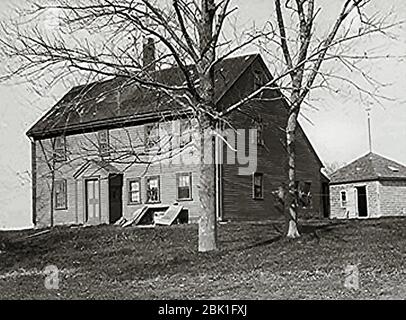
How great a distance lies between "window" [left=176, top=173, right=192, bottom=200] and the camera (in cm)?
2452

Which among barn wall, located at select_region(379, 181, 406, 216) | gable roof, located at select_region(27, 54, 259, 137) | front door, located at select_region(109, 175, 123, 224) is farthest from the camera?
barn wall, located at select_region(379, 181, 406, 216)

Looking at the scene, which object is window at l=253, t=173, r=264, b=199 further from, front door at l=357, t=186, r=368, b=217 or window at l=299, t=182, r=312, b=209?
front door at l=357, t=186, r=368, b=217

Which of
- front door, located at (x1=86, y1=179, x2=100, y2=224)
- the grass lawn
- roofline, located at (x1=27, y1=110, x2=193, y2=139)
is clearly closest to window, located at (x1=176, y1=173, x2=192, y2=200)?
roofline, located at (x1=27, y1=110, x2=193, y2=139)

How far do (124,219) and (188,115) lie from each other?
420 inches

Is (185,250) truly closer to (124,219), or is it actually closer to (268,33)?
(268,33)

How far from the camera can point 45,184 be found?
1155 inches

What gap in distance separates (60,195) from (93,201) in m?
1.88

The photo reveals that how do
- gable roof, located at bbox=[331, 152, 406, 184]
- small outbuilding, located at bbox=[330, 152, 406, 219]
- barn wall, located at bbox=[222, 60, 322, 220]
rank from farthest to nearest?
gable roof, located at bbox=[331, 152, 406, 184] → small outbuilding, located at bbox=[330, 152, 406, 219] → barn wall, located at bbox=[222, 60, 322, 220]

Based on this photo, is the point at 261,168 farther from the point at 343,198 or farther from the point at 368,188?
the point at 343,198

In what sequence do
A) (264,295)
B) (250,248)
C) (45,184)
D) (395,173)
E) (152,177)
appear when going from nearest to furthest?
(264,295) < (250,248) < (152,177) < (45,184) < (395,173)

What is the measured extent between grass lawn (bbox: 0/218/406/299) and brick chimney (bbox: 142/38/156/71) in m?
3.34

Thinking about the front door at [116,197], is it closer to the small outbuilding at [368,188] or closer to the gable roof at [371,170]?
the small outbuilding at [368,188]

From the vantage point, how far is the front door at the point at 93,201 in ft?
88.2
